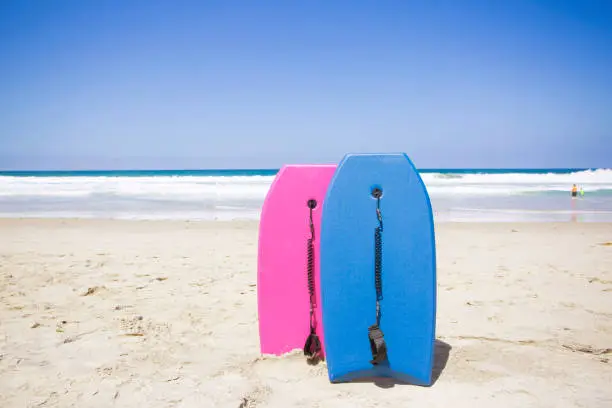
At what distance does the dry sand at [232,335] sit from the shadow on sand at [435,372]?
0.04 ft

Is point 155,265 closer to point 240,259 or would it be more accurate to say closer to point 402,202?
point 240,259

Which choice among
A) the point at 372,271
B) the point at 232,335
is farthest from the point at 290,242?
the point at 232,335

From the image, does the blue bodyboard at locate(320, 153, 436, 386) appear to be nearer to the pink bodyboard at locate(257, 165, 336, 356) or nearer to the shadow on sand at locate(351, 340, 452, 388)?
the shadow on sand at locate(351, 340, 452, 388)

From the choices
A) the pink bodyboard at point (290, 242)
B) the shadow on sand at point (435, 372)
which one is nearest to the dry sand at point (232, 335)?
the shadow on sand at point (435, 372)

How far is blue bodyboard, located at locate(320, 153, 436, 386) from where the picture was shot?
1.93 metres

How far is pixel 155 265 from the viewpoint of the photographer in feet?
15.0

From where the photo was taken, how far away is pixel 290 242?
7.07 feet

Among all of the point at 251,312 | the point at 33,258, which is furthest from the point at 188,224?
the point at 251,312

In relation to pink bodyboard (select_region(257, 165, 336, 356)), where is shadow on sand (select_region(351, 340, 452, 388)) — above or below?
below

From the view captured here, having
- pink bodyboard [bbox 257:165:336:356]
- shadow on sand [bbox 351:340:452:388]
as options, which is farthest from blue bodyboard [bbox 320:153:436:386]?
pink bodyboard [bbox 257:165:336:356]

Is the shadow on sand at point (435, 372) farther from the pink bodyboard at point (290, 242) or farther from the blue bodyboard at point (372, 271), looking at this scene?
the pink bodyboard at point (290, 242)

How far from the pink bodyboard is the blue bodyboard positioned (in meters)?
0.17

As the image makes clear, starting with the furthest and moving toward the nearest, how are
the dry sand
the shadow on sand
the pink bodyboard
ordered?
the pink bodyboard, the shadow on sand, the dry sand

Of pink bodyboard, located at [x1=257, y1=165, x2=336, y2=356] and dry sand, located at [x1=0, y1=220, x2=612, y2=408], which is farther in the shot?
pink bodyboard, located at [x1=257, y1=165, x2=336, y2=356]
